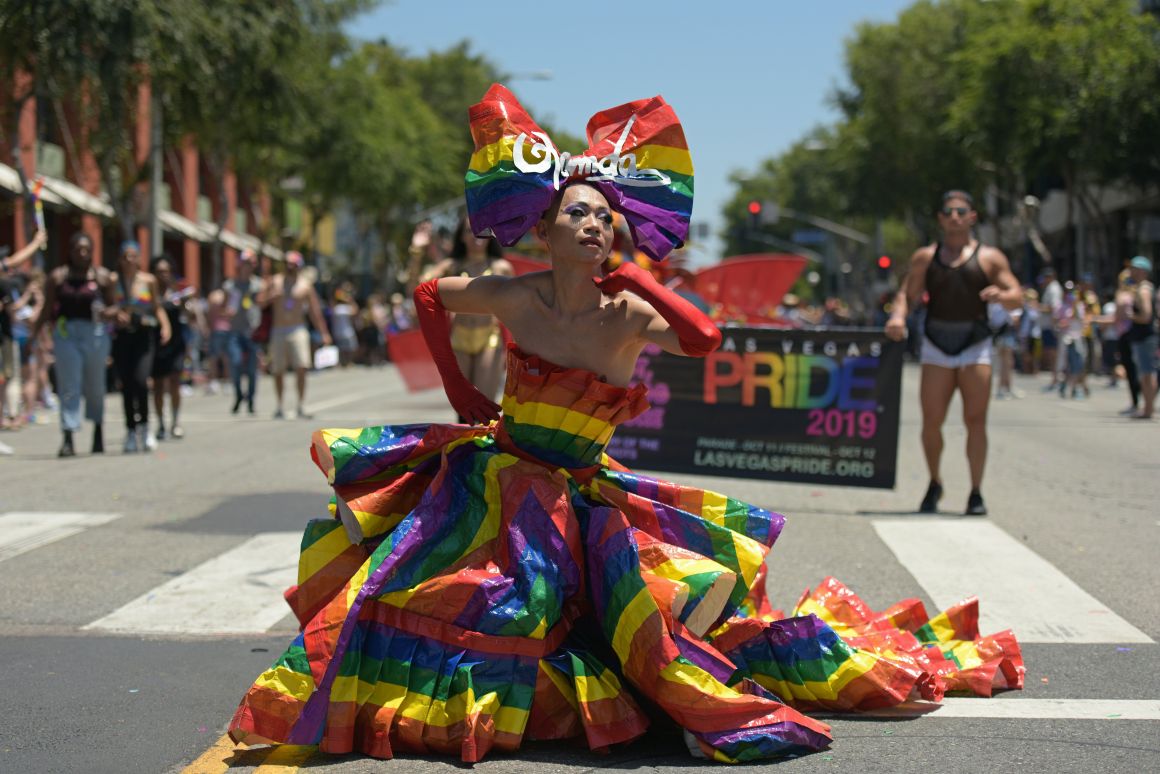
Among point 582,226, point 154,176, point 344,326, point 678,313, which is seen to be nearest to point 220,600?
point 582,226

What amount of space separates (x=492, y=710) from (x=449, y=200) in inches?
2254

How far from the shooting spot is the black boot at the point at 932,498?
366 inches

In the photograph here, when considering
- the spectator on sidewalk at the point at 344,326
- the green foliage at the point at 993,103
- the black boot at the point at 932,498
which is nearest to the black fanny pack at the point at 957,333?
the black boot at the point at 932,498

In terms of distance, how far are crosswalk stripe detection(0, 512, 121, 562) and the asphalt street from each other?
4cm

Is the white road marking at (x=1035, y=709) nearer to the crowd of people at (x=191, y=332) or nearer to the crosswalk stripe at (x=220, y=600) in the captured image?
the crosswalk stripe at (x=220, y=600)

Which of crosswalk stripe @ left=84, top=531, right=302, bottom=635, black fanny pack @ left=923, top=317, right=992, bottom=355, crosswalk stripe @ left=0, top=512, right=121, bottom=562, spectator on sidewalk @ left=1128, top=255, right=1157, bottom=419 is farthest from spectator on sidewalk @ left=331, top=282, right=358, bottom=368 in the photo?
crosswalk stripe @ left=84, top=531, right=302, bottom=635

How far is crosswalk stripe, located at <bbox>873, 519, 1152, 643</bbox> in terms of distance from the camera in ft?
19.9

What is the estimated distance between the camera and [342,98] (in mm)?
43438

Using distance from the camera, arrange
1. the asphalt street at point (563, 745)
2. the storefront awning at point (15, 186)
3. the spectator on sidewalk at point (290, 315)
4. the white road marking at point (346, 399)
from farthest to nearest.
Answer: the storefront awning at point (15, 186)
the white road marking at point (346, 399)
the spectator on sidewalk at point (290, 315)
the asphalt street at point (563, 745)

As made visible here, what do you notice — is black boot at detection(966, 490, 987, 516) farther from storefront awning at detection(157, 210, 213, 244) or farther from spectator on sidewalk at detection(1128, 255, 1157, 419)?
storefront awning at detection(157, 210, 213, 244)

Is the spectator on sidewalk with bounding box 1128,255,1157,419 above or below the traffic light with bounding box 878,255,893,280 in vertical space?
below

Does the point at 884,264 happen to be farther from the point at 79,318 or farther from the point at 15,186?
the point at 79,318

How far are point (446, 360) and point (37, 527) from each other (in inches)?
185

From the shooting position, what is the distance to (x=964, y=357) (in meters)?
8.90
